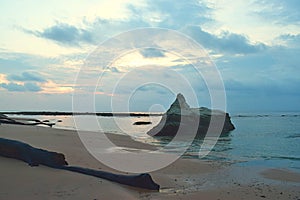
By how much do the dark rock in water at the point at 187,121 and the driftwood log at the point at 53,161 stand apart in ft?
118

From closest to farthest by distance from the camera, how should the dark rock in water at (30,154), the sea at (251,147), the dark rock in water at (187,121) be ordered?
the dark rock in water at (30,154)
the sea at (251,147)
the dark rock in water at (187,121)

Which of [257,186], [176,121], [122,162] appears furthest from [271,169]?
[176,121]

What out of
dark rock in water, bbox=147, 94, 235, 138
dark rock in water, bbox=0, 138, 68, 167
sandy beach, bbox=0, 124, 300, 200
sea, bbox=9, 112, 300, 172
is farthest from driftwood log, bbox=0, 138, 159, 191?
dark rock in water, bbox=147, 94, 235, 138

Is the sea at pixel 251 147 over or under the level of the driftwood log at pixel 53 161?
under

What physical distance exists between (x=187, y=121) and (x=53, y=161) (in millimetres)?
42031

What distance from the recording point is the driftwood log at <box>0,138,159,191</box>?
37.3ft

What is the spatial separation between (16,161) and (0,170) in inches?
53.6

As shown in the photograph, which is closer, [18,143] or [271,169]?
[18,143]

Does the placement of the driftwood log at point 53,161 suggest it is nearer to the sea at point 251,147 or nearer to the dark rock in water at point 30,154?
the dark rock in water at point 30,154

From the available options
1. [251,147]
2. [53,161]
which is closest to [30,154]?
[53,161]

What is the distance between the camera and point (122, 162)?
17781 mm

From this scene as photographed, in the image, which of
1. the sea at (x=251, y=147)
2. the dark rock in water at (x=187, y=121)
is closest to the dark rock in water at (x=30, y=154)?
the sea at (x=251, y=147)

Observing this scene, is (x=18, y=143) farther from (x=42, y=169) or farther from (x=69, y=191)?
(x=69, y=191)

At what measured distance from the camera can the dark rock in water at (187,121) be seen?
50.3m
